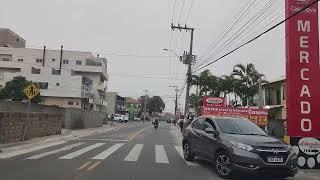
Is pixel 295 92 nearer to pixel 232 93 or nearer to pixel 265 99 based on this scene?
pixel 265 99

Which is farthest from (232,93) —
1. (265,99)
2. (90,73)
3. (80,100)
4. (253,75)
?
(90,73)

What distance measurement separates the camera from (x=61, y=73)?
95062mm

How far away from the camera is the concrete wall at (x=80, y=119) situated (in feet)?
148

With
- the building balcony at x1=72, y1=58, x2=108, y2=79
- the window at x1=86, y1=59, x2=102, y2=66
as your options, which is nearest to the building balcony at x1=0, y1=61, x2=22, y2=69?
the building balcony at x1=72, y1=58, x2=108, y2=79

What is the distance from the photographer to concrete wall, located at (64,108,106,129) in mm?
45094

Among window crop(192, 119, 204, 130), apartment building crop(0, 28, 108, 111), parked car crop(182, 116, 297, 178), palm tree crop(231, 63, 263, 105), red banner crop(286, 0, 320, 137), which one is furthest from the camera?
apartment building crop(0, 28, 108, 111)

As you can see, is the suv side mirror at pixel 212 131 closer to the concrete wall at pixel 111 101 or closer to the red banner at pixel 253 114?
the red banner at pixel 253 114

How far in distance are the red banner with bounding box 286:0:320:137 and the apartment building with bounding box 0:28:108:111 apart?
228 feet

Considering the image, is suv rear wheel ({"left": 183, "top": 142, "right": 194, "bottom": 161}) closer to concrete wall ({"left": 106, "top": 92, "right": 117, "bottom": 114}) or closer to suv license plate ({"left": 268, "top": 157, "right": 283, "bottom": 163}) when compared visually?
suv license plate ({"left": 268, "top": 157, "right": 283, "bottom": 163})

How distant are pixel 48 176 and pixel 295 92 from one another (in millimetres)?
8666

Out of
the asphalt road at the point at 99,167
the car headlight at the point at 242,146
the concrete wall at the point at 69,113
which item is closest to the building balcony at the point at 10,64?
the concrete wall at the point at 69,113

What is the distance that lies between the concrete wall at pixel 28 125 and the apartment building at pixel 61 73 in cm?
5189

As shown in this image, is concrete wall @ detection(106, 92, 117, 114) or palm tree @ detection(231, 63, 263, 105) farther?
concrete wall @ detection(106, 92, 117, 114)

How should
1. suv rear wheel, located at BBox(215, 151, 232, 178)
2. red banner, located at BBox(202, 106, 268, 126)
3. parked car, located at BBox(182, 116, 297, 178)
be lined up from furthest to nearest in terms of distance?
red banner, located at BBox(202, 106, 268, 126) → suv rear wheel, located at BBox(215, 151, 232, 178) → parked car, located at BBox(182, 116, 297, 178)
